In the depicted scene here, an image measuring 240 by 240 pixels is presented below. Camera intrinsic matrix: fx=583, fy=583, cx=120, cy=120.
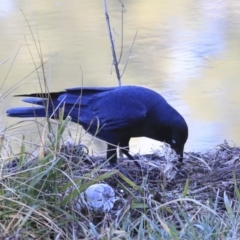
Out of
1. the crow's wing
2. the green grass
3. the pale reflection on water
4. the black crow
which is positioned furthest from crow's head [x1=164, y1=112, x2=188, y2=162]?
the pale reflection on water

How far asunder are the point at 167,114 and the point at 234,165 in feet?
1.53

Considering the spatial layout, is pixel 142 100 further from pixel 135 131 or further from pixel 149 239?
pixel 149 239

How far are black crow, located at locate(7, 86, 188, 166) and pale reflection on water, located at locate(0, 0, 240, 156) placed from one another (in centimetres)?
59

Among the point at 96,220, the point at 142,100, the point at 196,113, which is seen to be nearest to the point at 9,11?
the point at 196,113

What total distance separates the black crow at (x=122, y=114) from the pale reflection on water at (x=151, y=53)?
59 centimetres

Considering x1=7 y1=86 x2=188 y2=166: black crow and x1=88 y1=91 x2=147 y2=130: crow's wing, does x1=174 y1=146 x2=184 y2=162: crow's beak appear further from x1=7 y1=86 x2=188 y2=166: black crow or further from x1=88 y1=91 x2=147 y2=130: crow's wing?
x1=88 y1=91 x2=147 y2=130: crow's wing

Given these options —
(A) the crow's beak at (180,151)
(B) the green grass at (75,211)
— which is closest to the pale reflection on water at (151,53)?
(A) the crow's beak at (180,151)

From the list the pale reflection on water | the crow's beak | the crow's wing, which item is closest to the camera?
the crow's wing

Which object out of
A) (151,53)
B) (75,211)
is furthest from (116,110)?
(151,53)

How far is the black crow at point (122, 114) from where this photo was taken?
3.27 m

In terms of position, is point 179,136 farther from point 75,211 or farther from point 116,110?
point 75,211

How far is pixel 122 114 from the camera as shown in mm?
3277

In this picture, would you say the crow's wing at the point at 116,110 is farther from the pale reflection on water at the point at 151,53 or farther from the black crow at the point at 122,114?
the pale reflection on water at the point at 151,53

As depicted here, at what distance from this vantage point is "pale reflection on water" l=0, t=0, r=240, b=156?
493cm
